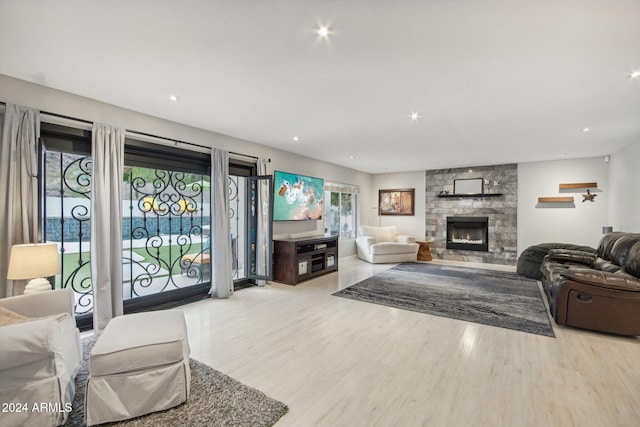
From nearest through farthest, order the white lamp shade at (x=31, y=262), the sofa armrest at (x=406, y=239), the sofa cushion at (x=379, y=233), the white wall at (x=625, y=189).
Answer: the white lamp shade at (x=31, y=262), the white wall at (x=625, y=189), the sofa armrest at (x=406, y=239), the sofa cushion at (x=379, y=233)

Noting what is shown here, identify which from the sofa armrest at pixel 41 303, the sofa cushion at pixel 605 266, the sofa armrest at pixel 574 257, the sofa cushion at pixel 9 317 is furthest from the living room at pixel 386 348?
the sofa cushion at pixel 9 317

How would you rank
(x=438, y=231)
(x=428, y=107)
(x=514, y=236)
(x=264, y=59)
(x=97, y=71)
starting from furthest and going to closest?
(x=438, y=231) < (x=514, y=236) < (x=428, y=107) < (x=97, y=71) < (x=264, y=59)

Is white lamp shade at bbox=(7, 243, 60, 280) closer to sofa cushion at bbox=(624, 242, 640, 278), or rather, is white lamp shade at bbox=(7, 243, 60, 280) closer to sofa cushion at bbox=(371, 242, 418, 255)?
sofa cushion at bbox=(624, 242, 640, 278)

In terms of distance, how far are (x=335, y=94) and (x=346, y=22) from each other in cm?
114

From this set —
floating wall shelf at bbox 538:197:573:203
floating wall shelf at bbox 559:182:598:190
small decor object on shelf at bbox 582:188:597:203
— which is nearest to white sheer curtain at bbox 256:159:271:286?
floating wall shelf at bbox 538:197:573:203

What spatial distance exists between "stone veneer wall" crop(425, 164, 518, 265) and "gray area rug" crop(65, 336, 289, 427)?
696cm

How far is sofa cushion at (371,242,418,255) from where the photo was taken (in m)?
7.11

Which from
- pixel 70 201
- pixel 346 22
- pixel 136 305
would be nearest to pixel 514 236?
pixel 346 22

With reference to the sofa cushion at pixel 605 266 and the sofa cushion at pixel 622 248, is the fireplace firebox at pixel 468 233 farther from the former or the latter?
the sofa cushion at pixel 622 248

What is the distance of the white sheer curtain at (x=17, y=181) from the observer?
2523 mm

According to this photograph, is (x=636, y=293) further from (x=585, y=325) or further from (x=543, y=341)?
(x=543, y=341)

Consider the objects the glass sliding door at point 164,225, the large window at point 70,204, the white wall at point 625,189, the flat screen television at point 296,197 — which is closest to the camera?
the large window at point 70,204

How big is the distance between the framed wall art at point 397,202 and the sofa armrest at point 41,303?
25.2 feet

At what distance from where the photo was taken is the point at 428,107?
3270 mm
